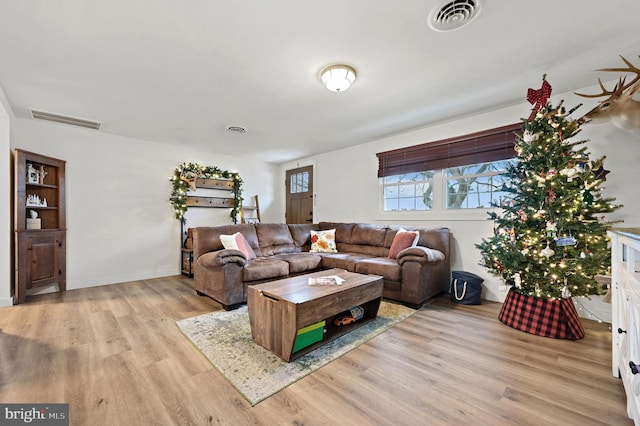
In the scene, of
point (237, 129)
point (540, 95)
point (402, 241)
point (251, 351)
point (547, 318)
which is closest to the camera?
point (251, 351)

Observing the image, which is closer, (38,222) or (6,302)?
(6,302)

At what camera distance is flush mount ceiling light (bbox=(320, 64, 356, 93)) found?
2.34 m

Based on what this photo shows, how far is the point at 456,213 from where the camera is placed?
12.0 feet

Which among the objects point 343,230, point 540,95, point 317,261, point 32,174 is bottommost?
point 317,261

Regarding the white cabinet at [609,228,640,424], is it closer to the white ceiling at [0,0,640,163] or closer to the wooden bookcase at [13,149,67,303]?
the white ceiling at [0,0,640,163]

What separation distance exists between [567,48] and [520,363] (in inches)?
96.9

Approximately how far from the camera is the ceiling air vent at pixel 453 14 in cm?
166

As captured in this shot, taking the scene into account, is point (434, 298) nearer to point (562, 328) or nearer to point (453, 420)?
point (562, 328)

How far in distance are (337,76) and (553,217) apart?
2.30m

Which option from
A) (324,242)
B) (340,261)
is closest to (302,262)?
(340,261)

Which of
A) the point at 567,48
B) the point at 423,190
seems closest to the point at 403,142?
the point at 423,190

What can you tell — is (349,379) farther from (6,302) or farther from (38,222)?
(38,222)

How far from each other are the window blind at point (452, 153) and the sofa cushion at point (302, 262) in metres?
1.80

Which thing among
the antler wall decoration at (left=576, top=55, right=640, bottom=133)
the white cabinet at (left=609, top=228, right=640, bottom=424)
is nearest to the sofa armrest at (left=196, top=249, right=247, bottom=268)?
the white cabinet at (left=609, top=228, right=640, bottom=424)
